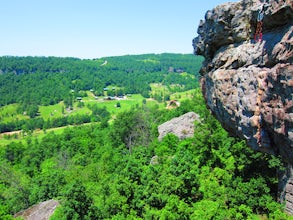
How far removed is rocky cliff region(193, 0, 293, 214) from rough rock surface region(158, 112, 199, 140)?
1435 inches

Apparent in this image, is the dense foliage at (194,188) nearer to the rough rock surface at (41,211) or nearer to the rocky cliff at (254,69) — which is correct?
the rough rock surface at (41,211)

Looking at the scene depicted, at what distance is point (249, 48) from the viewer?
11828 millimetres

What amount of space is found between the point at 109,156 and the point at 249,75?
5155cm

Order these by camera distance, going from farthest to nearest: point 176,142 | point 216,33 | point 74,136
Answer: point 74,136, point 176,142, point 216,33

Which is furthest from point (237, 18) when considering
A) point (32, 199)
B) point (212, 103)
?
point (32, 199)

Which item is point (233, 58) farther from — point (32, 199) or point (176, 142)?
point (32, 199)

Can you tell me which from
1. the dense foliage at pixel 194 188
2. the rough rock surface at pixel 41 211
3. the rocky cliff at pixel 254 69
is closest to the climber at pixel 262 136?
the rocky cliff at pixel 254 69

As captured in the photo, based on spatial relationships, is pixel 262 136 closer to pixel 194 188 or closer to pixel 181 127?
pixel 194 188

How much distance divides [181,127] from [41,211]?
27.1 m

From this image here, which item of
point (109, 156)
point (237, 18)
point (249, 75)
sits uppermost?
point (237, 18)

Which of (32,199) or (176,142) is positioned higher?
(176,142)

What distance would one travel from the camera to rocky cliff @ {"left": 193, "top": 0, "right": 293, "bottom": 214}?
31.5 feet

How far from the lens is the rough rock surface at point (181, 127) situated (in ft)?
168

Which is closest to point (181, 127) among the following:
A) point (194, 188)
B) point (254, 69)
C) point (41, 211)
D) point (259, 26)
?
point (41, 211)
